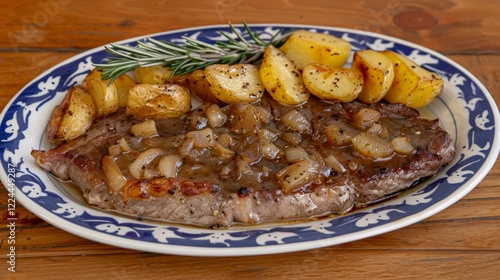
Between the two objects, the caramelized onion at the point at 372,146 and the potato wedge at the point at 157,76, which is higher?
the potato wedge at the point at 157,76

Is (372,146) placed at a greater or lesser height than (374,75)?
lesser

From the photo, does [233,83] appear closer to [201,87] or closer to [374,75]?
[201,87]

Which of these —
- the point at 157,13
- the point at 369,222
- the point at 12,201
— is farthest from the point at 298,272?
the point at 157,13

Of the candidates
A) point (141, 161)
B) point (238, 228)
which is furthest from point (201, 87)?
point (238, 228)

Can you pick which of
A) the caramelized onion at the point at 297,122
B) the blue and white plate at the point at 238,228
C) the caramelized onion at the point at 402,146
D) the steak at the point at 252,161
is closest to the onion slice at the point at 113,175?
the steak at the point at 252,161

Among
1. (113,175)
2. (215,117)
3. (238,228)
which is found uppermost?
(215,117)

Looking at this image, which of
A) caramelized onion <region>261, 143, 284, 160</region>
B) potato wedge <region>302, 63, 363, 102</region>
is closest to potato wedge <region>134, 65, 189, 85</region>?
potato wedge <region>302, 63, 363, 102</region>

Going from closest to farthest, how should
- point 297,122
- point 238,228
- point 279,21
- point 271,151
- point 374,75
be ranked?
point 238,228 → point 271,151 → point 297,122 → point 374,75 → point 279,21

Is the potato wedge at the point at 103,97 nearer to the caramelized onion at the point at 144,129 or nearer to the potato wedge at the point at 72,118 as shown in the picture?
the potato wedge at the point at 72,118
